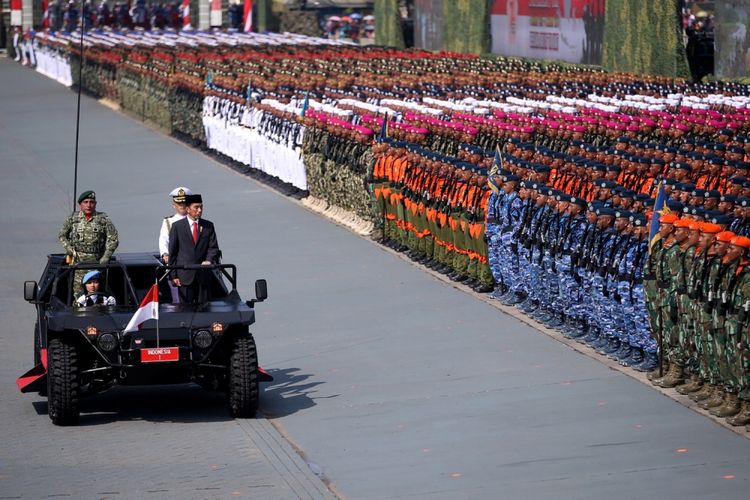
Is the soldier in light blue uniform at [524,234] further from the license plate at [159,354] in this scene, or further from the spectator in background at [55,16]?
the spectator in background at [55,16]

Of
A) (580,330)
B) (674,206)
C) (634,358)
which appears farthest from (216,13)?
(634,358)

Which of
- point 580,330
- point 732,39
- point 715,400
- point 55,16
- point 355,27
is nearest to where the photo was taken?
point 715,400

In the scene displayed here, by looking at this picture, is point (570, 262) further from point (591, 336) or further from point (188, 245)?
point (188, 245)

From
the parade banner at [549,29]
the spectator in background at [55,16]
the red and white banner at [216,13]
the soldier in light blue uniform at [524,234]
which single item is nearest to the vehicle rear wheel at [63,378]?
the soldier in light blue uniform at [524,234]

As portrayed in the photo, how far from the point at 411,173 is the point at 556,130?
17.3 feet

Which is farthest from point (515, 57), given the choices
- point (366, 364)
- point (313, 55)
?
point (366, 364)

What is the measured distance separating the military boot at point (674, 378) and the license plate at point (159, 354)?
12.1 ft

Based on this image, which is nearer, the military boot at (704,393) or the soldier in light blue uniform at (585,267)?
the military boot at (704,393)

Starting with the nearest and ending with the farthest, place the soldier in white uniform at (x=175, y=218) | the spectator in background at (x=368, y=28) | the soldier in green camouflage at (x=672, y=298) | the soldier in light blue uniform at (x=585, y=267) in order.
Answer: the soldier in green camouflage at (x=672, y=298)
the soldier in white uniform at (x=175, y=218)
the soldier in light blue uniform at (x=585, y=267)
the spectator in background at (x=368, y=28)

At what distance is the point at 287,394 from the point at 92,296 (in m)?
1.79

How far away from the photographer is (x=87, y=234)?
13.6m

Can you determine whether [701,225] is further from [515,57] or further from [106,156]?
[515,57]

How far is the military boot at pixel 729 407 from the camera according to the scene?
11.5 m

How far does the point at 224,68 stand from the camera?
4169 cm
